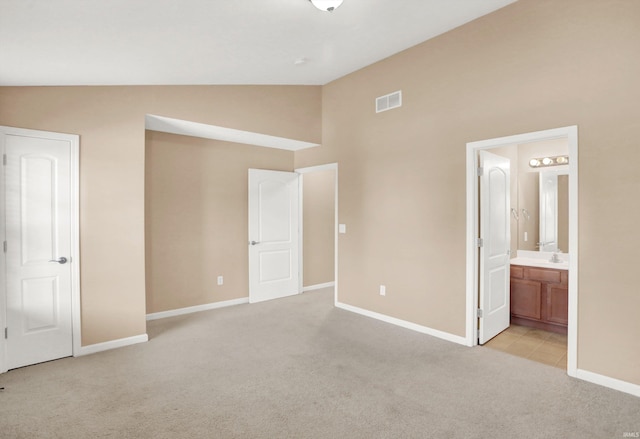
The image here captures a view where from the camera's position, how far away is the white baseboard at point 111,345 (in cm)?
338

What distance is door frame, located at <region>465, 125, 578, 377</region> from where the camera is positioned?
9.31 ft

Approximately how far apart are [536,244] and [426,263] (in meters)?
1.88

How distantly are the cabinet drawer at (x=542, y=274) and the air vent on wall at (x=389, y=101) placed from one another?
8.30ft

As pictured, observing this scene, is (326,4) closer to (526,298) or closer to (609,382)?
(609,382)

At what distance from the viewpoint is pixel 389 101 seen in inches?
168

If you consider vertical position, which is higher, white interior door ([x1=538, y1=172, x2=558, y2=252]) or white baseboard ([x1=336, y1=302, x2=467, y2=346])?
white interior door ([x1=538, y1=172, x2=558, y2=252])

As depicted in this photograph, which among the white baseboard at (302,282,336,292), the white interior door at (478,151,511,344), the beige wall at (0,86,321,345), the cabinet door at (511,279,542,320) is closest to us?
the beige wall at (0,86,321,345)

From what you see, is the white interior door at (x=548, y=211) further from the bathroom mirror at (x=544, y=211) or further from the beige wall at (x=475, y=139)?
the beige wall at (x=475, y=139)

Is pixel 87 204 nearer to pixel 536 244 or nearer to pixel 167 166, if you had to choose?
pixel 167 166

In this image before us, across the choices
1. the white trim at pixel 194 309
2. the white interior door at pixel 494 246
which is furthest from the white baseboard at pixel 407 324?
the white trim at pixel 194 309

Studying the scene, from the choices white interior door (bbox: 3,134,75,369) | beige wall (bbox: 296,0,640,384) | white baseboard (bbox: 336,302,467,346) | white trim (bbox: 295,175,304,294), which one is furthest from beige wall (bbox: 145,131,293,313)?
white baseboard (bbox: 336,302,467,346)

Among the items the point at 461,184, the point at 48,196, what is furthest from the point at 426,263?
the point at 48,196

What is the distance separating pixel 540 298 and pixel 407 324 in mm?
1581

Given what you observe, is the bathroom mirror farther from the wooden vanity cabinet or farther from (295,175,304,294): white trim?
(295,175,304,294): white trim
